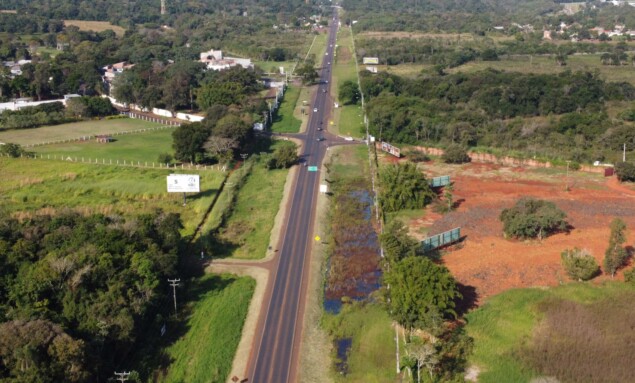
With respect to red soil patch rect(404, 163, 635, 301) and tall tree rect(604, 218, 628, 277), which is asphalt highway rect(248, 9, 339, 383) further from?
tall tree rect(604, 218, 628, 277)

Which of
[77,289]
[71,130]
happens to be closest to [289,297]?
[77,289]

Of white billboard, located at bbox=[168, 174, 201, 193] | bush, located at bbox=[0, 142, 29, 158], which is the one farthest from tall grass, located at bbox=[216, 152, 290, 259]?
bush, located at bbox=[0, 142, 29, 158]

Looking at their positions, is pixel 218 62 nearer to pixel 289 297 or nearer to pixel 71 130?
pixel 71 130

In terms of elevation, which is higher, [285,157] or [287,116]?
[287,116]

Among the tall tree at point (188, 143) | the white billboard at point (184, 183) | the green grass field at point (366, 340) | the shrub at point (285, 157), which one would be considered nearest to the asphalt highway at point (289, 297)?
the shrub at point (285, 157)

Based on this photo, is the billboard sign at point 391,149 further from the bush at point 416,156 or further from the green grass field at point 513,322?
the green grass field at point 513,322
